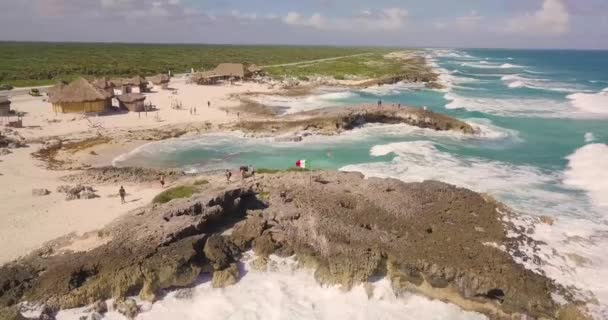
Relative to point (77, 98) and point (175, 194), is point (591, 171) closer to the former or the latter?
point (175, 194)

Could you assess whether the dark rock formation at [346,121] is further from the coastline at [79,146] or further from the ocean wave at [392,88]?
the ocean wave at [392,88]

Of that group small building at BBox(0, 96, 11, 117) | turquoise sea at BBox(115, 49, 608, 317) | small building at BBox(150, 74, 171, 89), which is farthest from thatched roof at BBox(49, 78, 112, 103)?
small building at BBox(150, 74, 171, 89)

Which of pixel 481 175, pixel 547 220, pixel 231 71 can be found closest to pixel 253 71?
pixel 231 71

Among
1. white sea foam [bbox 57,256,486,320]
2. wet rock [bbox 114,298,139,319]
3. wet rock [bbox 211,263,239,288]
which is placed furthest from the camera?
wet rock [bbox 211,263,239,288]

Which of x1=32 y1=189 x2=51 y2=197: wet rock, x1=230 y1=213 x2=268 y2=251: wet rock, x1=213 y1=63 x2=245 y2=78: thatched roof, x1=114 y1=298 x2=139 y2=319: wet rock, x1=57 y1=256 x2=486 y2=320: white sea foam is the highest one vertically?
x1=213 y1=63 x2=245 y2=78: thatched roof

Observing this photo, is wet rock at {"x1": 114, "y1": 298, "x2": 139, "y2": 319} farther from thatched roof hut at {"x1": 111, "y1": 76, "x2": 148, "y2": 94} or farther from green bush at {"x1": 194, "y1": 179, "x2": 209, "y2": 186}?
thatched roof hut at {"x1": 111, "y1": 76, "x2": 148, "y2": 94}

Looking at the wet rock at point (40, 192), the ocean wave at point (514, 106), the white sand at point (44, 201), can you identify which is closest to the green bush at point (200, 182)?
the white sand at point (44, 201)

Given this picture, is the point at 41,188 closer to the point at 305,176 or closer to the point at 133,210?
the point at 133,210

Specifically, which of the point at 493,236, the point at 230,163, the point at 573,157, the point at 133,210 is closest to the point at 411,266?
the point at 493,236
